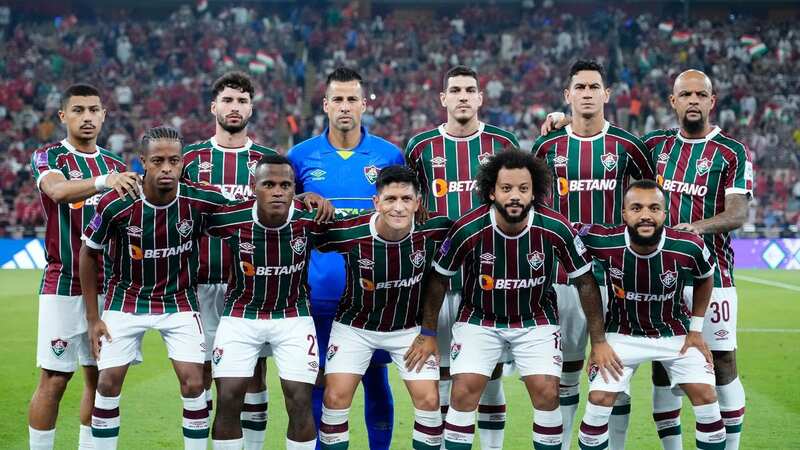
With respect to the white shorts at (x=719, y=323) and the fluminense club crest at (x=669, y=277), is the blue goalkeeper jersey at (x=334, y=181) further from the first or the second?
the white shorts at (x=719, y=323)

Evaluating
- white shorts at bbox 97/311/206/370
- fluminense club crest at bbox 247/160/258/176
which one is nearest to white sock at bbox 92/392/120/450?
white shorts at bbox 97/311/206/370

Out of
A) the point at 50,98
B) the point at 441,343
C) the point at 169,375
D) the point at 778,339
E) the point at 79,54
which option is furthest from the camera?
the point at 79,54

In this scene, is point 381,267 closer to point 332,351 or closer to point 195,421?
point 332,351

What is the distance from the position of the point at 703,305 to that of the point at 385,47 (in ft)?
79.5

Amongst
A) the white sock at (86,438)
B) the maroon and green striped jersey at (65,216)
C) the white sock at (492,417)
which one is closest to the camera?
the white sock at (86,438)

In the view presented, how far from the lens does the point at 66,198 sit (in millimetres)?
5062

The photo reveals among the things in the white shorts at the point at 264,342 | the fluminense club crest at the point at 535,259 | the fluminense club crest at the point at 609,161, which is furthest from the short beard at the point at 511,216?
the white shorts at the point at 264,342

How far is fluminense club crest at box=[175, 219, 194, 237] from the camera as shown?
16.5 feet

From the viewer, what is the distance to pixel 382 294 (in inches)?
201

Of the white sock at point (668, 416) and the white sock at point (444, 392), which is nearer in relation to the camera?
the white sock at point (668, 416)

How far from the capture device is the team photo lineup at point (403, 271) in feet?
16.1

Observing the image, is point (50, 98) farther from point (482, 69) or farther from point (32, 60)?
point (482, 69)

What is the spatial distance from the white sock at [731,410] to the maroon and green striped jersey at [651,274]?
615 mm

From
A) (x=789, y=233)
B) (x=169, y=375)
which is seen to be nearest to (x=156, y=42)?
(x=789, y=233)
